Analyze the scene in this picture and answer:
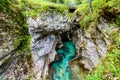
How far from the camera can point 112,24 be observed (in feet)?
36.8

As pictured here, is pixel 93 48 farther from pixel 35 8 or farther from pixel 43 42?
pixel 35 8

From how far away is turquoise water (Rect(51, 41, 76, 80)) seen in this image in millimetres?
16234

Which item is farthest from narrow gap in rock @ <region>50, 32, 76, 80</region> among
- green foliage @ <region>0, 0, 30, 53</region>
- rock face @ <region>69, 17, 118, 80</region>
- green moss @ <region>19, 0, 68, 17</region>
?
green moss @ <region>19, 0, 68, 17</region>

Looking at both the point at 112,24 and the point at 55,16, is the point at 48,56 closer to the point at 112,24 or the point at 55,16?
the point at 55,16

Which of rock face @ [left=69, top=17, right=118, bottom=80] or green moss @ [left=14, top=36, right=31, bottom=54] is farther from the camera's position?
rock face @ [left=69, top=17, right=118, bottom=80]

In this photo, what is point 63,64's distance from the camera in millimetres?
19172

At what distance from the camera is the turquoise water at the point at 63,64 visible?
1623cm

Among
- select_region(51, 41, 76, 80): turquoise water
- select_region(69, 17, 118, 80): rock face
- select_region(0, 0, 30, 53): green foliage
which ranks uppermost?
select_region(0, 0, 30, 53): green foliage

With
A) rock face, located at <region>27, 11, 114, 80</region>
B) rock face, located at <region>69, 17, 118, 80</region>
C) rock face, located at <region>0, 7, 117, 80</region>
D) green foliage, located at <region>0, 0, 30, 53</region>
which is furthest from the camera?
rock face, located at <region>27, 11, 114, 80</region>

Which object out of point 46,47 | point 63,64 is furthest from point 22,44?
point 63,64

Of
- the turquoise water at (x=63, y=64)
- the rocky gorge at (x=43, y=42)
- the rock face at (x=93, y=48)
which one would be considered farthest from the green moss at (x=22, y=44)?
the rock face at (x=93, y=48)

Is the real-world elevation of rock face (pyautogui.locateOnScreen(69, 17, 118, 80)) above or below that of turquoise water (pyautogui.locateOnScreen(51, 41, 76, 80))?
above

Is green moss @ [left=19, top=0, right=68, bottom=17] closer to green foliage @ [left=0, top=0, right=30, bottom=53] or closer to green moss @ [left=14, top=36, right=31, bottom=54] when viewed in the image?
green foliage @ [left=0, top=0, right=30, bottom=53]

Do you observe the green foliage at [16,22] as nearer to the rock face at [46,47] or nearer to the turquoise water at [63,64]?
the rock face at [46,47]
